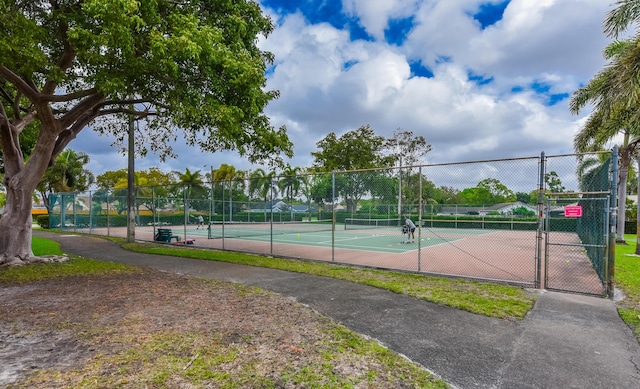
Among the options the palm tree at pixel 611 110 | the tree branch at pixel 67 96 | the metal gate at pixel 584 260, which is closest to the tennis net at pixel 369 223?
the palm tree at pixel 611 110

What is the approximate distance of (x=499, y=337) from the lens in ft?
14.9

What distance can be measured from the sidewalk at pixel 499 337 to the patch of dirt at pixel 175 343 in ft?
1.63

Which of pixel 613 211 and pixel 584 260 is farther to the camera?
pixel 584 260

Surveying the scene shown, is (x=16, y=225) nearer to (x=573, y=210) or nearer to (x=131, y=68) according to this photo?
(x=131, y=68)

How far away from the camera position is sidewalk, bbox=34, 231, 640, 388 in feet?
11.5

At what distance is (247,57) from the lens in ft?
27.2

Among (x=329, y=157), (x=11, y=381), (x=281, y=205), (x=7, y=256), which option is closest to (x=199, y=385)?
(x=11, y=381)

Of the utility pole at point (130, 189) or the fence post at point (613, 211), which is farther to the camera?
the utility pole at point (130, 189)

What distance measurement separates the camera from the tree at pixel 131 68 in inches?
259

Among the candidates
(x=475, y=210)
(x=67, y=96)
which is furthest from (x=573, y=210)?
(x=475, y=210)

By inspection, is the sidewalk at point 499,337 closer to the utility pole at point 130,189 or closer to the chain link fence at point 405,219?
the chain link fence at point 405,219

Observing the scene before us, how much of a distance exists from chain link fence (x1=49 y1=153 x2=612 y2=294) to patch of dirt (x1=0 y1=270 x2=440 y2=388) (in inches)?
182

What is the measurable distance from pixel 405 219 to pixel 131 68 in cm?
1803

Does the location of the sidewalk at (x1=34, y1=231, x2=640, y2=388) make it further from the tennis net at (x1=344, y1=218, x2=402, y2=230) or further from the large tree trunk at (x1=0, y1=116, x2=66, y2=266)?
the tennis net at (x1=344, y1=218, x2=402, y2=230)
